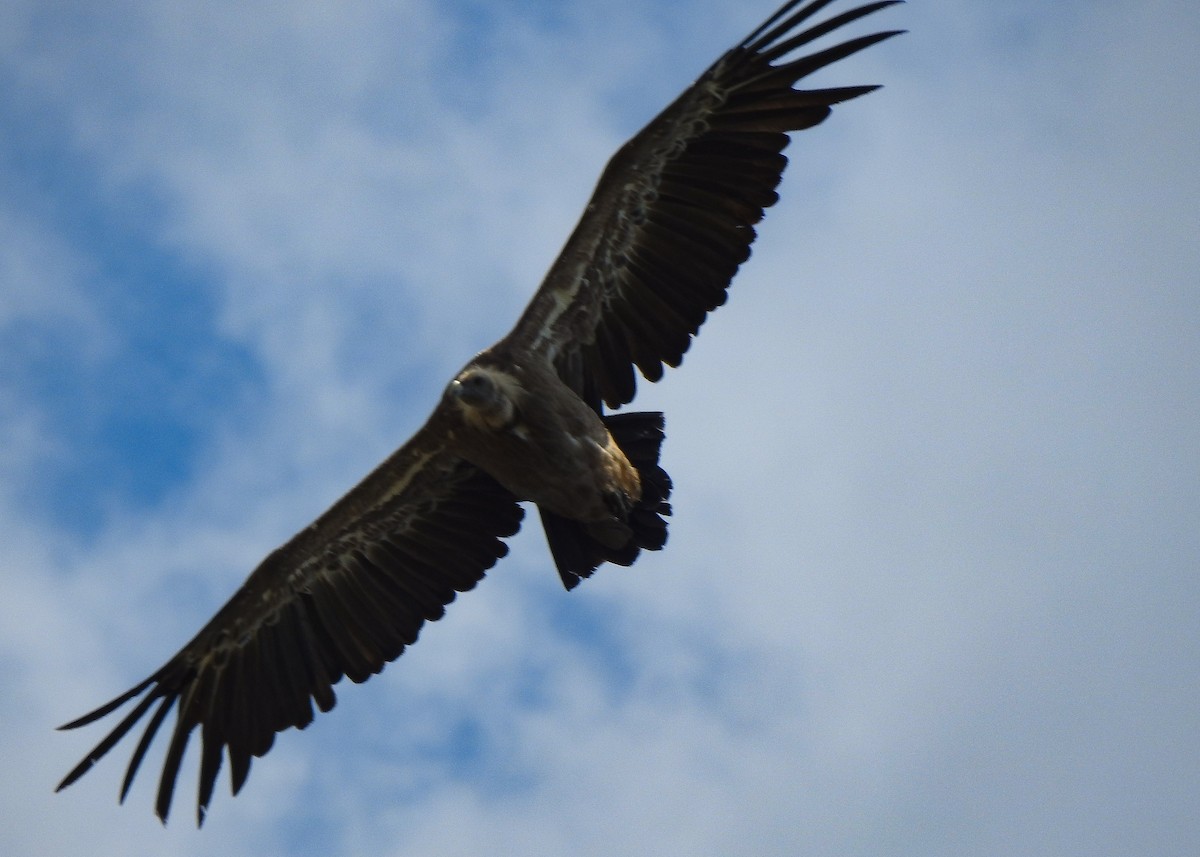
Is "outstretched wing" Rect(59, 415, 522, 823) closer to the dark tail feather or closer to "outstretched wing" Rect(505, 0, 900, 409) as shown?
the dark tail feather

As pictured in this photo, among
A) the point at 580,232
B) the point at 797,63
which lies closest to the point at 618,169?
the point at 580,232

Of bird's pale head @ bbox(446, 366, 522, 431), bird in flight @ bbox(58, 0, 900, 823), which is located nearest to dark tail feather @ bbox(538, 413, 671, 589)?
bird in flight @ bbox(58, 0, 900, 823)

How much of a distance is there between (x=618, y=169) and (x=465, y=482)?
263cm

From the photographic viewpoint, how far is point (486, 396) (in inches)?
465

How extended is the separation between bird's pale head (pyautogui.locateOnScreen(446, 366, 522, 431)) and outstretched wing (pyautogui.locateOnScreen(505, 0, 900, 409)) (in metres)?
0.47

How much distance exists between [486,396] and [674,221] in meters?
1.90

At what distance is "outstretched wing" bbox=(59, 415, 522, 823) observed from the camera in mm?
12961

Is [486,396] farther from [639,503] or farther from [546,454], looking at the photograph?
[639,503]

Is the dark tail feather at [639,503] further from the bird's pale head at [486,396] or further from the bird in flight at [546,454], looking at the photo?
the bird's pale head at [486,396]

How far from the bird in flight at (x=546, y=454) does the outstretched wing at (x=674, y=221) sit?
12 millimetres

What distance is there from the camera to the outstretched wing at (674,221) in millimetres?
12008

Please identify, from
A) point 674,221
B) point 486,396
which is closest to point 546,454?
point 486,396

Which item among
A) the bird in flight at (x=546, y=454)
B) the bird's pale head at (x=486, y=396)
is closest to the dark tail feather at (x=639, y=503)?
the bird in flight at (x=546, y=454)

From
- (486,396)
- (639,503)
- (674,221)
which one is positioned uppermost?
(674,221)
